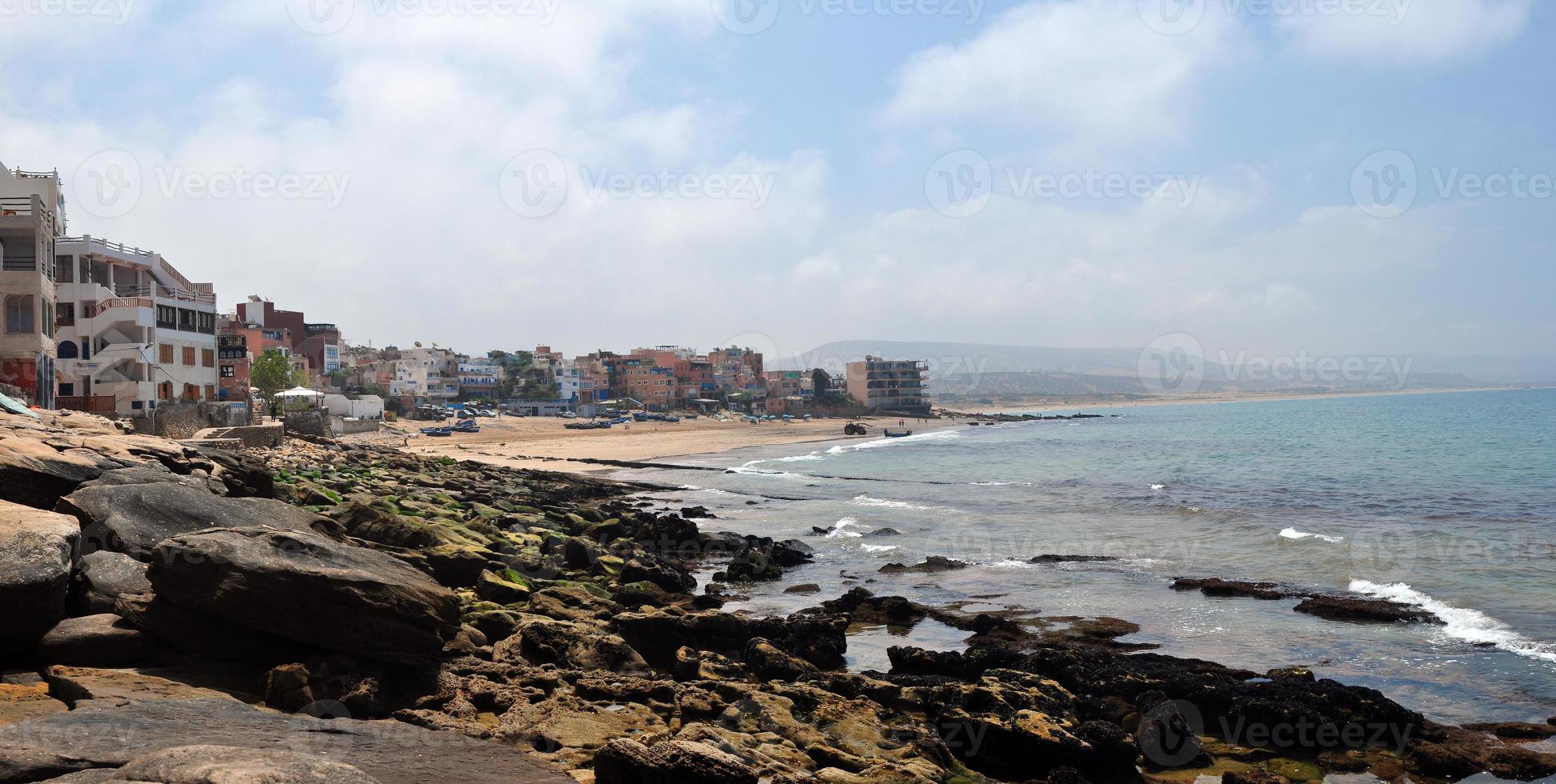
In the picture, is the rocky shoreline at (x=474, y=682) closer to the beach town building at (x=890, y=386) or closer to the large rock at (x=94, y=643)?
the large rock at (x=94, y=643)

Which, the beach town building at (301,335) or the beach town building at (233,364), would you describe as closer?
the beach town building at (233,364)

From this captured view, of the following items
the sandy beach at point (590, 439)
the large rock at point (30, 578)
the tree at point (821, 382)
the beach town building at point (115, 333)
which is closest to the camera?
the large rock at point (30, 578)

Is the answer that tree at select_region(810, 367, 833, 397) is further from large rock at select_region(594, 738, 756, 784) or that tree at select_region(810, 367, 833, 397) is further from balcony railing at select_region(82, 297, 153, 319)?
large rock at select_region(594, 738, 756, 784)

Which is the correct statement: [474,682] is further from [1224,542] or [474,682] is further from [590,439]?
[590,439]

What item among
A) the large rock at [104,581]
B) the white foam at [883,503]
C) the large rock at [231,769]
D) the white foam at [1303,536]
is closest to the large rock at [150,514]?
the large rock at [104,581]

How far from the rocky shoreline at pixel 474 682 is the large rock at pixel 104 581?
3 cm

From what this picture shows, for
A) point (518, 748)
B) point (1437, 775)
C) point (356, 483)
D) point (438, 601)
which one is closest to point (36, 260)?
point (356, 483)

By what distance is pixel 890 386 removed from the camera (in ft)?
502

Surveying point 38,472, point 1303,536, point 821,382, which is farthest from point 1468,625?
point 821,382

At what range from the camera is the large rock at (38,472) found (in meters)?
10.9

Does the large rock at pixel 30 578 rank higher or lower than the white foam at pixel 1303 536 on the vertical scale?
higher

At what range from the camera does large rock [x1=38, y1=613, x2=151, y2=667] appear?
27.2 ft

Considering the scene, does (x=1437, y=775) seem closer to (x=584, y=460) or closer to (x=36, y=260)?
(x=36, y=260)

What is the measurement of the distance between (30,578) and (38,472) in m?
4.03
